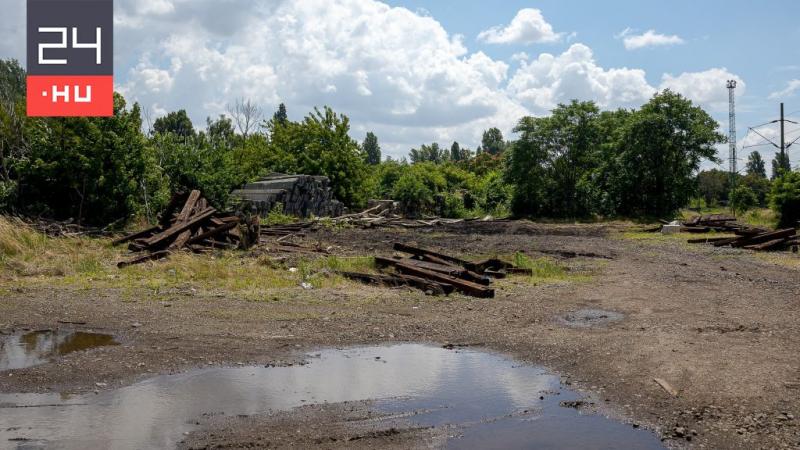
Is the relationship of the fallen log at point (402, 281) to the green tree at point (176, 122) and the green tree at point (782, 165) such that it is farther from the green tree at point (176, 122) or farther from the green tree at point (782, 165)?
the green tree at point (176, 122)

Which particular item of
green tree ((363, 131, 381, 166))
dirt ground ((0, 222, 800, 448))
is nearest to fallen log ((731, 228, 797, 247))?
dirt ground ((0, 222, 800, 448))

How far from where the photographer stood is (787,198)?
26750 millimetres

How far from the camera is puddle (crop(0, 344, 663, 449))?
5.12 metres

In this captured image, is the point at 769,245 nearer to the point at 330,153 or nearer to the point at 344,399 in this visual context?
the point at 344,399

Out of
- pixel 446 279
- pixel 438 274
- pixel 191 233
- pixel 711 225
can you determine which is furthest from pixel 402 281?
pixel 711 225

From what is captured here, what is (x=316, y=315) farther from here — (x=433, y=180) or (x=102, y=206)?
(x=433, y=180)

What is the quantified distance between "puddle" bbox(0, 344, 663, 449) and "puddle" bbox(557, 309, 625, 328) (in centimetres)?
248

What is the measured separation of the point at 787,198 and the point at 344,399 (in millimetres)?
26445

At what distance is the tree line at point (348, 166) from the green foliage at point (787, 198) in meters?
0.17

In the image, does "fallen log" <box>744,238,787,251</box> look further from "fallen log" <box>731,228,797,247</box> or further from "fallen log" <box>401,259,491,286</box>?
"fallen log" <box>401,259,491,286</box>

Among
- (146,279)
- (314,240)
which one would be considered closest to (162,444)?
(146,279)

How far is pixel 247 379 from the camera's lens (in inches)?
262

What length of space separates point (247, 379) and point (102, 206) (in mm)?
17657

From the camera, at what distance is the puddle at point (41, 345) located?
284 inches
